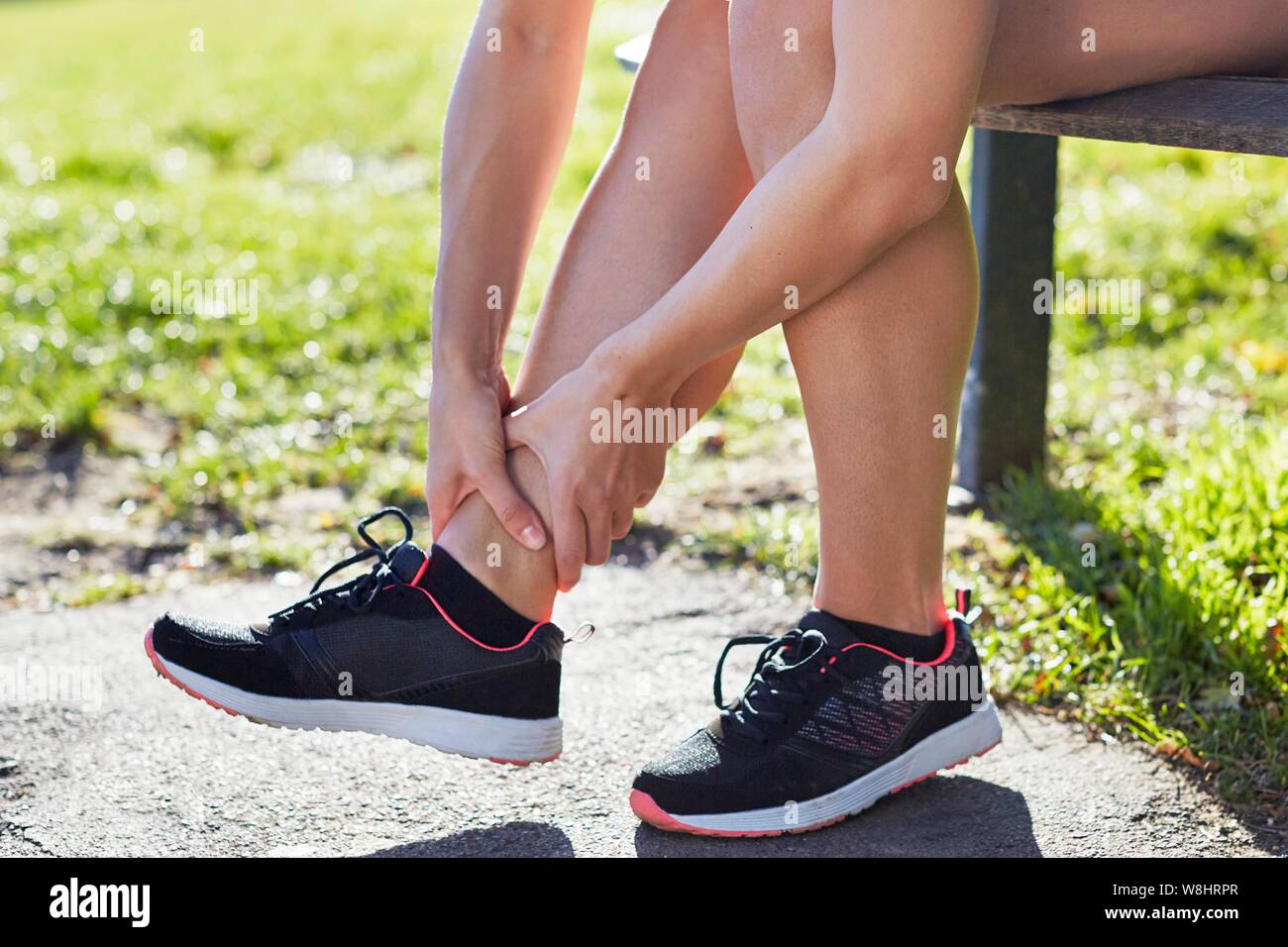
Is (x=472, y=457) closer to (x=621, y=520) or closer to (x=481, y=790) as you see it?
(x=621, y=520)

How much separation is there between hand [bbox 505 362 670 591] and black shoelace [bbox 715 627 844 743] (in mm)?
247

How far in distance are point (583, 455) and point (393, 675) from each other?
351 mm

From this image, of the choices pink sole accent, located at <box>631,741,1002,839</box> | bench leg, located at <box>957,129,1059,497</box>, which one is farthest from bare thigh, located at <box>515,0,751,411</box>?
bench leg, located at <box>957,129,1059,497</box>

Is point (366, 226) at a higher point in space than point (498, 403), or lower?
higher

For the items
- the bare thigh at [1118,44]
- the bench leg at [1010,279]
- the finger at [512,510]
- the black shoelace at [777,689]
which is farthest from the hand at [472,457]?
the bench leg at [1010,279]

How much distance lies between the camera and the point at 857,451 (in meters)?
1.61

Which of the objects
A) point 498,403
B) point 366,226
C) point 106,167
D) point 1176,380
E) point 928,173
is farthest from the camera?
point 106,167

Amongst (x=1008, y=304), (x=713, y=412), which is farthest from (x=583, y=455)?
(x=713, y=412)

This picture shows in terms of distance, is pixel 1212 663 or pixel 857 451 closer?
pixel 857 451

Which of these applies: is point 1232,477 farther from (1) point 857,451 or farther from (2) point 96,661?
(2) point 96,661

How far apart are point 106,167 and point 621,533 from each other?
4588 millimetres

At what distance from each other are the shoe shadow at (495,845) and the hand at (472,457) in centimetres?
35
